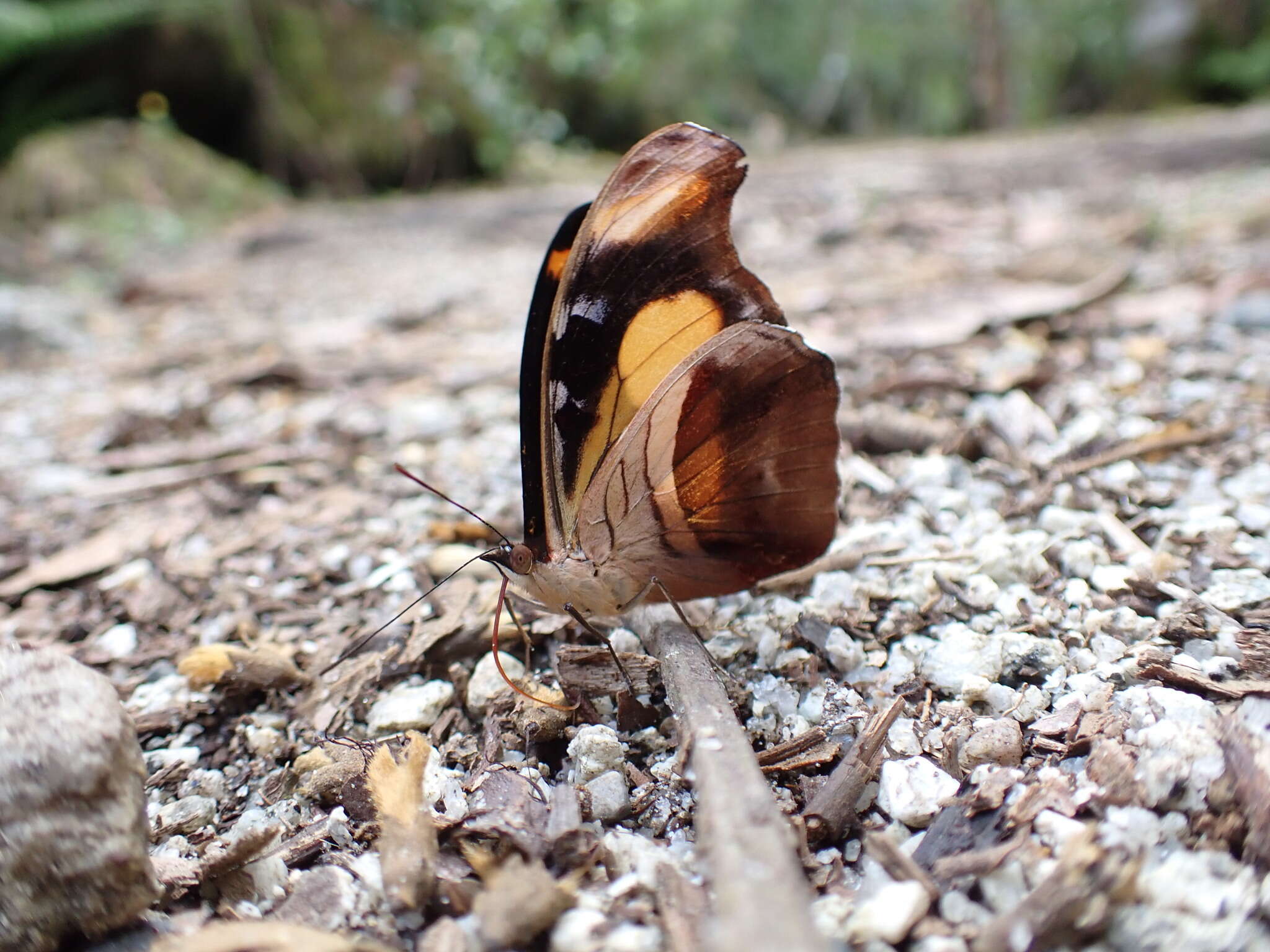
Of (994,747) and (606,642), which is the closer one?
(994,747)

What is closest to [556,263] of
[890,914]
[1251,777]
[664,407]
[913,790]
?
Result: [664,407]

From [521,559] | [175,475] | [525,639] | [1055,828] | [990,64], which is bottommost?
[175,475]

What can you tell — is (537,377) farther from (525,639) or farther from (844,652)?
(844,652)

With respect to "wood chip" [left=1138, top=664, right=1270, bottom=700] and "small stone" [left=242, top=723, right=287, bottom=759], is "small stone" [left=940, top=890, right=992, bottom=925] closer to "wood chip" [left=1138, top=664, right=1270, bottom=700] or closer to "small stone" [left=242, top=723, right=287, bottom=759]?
"wood chip" [left=1138, top=664, right=1270, bottom=700]

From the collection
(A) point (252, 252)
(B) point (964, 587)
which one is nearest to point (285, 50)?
(A) point (252, 252)

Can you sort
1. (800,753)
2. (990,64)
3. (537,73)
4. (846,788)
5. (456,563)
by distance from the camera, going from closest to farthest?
(846,788), (800,753), (456,563), (537,73), (990,64)

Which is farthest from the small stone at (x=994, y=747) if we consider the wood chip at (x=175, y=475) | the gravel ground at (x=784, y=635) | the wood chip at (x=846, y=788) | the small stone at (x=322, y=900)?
the wood chip at (x=175, y=475)

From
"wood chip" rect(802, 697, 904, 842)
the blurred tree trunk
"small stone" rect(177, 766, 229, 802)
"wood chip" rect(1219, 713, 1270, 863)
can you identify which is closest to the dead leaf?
"small stone" rect(177, 766, 229, 802)
